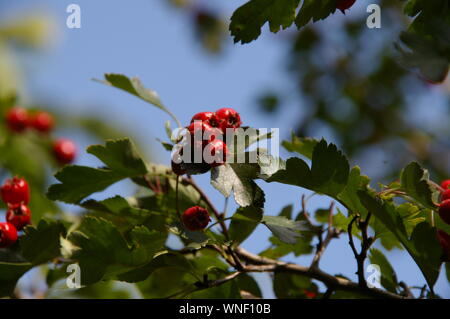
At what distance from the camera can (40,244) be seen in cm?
143

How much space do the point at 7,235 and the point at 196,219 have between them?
50 centimetres

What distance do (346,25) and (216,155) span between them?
422cm

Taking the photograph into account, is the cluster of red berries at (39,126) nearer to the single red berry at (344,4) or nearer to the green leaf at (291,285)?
the green leaf at (291,285)

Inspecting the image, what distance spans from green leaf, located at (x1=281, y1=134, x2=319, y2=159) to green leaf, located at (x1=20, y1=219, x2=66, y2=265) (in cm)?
63

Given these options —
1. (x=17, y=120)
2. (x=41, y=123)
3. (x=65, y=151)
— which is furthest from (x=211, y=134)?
(x=41, y=123)

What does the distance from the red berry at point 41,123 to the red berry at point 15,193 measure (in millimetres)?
1616

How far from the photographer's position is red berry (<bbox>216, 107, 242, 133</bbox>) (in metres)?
1.37

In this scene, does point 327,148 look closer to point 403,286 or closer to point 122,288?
point 403,286

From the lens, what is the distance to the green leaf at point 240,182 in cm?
125

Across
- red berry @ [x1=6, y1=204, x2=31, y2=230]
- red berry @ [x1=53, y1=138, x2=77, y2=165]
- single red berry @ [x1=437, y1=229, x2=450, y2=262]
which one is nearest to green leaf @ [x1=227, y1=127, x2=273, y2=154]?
single red berry @ [x1=437, y1=229, x2=450, y2=262]

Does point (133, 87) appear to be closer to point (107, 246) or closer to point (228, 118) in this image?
point (228, 118)

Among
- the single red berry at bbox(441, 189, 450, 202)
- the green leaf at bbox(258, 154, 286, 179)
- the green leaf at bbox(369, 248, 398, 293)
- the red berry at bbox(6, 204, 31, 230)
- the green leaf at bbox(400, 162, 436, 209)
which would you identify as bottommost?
A: the green leaf at bbox(369, 248, 398, 293)

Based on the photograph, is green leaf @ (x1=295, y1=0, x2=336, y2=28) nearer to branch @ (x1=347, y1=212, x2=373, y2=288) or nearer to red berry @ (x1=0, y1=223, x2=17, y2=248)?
branch @ (x1=347, y1=212, x2=373, y2=288)

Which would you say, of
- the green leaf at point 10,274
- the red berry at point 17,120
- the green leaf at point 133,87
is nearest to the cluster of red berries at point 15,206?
the green leaf at point 10,274
